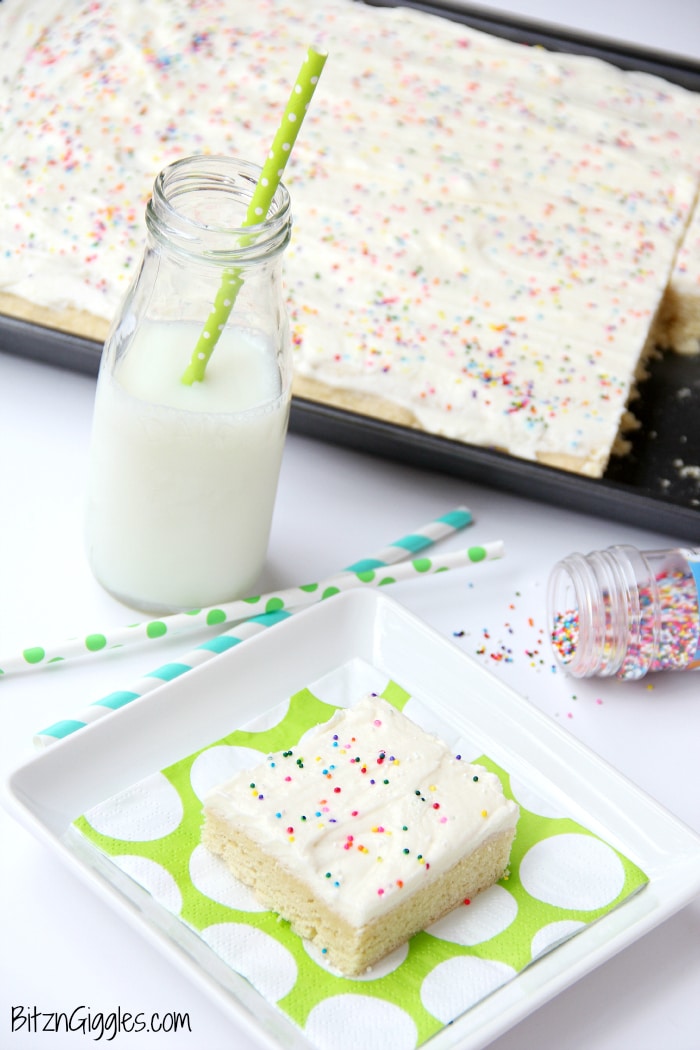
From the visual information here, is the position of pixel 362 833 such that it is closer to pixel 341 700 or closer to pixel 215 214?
pixel 341 700

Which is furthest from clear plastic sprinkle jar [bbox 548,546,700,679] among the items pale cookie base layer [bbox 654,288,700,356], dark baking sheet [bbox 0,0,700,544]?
pale cookie base layer [bbox 654,288,700,356]

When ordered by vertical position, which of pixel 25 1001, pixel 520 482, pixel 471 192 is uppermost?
pixel 471 192

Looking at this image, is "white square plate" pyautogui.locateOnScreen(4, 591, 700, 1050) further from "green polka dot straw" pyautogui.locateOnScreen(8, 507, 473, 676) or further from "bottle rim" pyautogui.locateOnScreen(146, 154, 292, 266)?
"bottle rim" pyautogui.locateOnScreen(146, 154, 292, 266)

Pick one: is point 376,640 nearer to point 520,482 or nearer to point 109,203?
point 520,482

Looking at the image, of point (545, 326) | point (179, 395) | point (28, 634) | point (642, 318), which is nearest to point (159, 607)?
Result: point (28, 634)

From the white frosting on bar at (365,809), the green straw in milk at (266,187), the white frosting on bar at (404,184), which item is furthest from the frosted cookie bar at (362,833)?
the white frosting on bar at (404,184)

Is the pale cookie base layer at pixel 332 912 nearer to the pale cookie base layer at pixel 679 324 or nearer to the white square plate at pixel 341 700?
the white square plate at pixel 341 700
